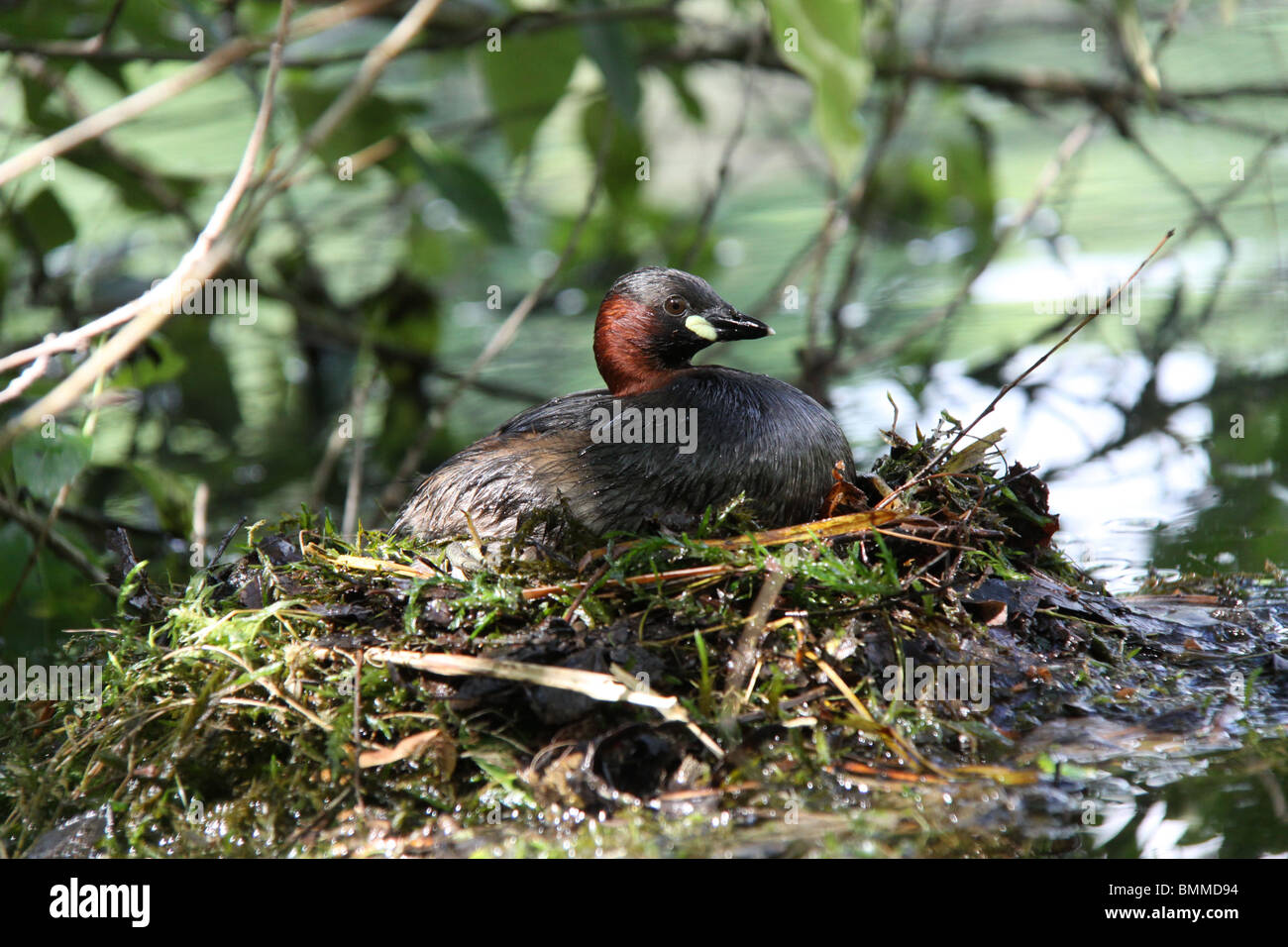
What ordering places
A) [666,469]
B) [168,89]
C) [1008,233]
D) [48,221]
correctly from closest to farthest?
[168,89] → [666,469] → [48,221] → [1008,233]

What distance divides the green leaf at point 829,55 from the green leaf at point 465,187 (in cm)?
299

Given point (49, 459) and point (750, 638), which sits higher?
point (49, 459)

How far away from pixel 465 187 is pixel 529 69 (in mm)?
647

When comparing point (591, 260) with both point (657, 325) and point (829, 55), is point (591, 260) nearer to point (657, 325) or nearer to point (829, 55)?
point (657, 325)

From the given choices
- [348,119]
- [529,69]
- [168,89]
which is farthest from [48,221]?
[168,89]

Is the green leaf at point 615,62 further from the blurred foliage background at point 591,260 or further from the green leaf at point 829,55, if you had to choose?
the green leaf at point 829,55

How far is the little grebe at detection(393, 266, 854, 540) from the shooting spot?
3957mm

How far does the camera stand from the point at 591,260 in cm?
1054

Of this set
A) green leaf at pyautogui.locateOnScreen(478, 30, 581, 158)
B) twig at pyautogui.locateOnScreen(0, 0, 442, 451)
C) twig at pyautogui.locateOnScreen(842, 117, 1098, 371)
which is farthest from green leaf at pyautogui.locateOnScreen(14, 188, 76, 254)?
twig at pyautogui.locateOnScreen(842, 117, 1098, 371)

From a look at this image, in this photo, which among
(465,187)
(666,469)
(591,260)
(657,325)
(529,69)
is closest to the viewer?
(666,469)

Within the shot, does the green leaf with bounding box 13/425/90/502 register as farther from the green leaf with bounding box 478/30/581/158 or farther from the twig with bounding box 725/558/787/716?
the green leaf with bounding box 478/30/581/158

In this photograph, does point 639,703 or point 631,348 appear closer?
point 639,703

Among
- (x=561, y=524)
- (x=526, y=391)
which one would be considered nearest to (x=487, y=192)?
(x=526, y=391)
